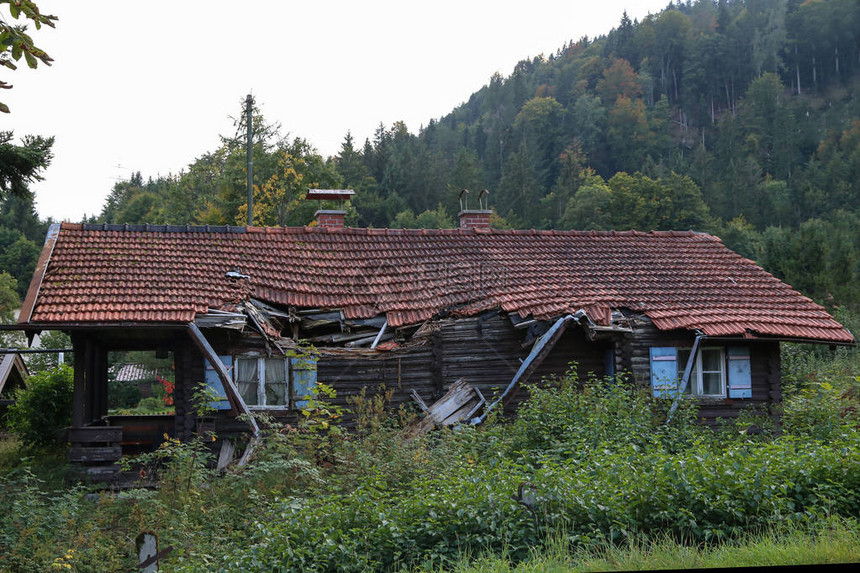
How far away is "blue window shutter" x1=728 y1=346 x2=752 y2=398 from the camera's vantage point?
1652cm

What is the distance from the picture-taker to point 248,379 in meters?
15.7

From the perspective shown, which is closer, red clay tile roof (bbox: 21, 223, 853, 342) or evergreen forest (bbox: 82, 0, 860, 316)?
red clay tile roof (bbox: 21, 223, 853, 342)

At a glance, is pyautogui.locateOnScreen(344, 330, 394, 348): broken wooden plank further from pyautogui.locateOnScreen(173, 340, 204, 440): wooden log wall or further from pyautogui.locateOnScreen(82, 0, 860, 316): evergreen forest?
pyautogui.locateOnScreen(82, 0, 860, 316): evergreen forest

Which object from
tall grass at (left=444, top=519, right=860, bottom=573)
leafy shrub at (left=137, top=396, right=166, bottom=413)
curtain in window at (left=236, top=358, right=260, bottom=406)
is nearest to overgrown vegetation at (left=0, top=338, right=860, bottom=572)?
tall grass at (left=444, top=519, right=860, bottom=573)

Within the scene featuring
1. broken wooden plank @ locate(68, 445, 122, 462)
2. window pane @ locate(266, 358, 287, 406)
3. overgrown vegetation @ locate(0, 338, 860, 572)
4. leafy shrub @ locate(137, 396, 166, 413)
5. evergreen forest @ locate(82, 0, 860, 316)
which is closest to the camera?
overgrown vegetation @ locate(0, 338, 860, 572)

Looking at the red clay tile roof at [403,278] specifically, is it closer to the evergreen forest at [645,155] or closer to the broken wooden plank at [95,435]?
the broken wooden plank at [95,435]

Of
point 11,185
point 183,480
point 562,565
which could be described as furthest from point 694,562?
point 11,185

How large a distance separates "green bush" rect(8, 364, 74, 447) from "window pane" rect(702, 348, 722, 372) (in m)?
14.4

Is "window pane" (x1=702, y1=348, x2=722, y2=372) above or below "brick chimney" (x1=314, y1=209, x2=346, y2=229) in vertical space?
below

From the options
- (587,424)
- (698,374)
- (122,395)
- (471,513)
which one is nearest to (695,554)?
(471,513)

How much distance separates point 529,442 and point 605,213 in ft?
178

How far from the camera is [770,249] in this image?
121 ft

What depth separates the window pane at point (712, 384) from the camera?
16688mm

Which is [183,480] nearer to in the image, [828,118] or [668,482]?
[668,482]
